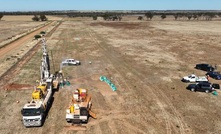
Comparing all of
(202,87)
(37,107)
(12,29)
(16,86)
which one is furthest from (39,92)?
(12,29)

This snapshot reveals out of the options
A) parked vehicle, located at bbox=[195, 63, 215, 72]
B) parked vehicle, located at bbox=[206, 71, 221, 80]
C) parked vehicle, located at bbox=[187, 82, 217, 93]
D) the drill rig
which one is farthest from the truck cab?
parked vehicle, located at bbox=[195, 63, 215, 72]

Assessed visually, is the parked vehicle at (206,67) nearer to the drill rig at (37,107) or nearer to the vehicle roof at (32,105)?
the drill rig at (37,107)

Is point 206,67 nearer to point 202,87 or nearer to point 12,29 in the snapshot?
point 202,87

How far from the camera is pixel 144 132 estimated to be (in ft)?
81.8

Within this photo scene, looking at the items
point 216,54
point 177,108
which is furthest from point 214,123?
point 216,54

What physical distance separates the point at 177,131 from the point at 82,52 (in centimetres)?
4436

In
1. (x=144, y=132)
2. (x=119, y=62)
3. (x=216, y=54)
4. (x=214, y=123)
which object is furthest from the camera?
(x=216, y=54)

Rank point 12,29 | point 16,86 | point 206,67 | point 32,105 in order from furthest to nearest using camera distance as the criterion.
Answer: point 12,29
point 206,67
point 16,86
point 32,105

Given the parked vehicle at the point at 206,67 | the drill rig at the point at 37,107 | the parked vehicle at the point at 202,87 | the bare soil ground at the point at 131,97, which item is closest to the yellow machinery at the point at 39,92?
the drill rig at the point at 37,107

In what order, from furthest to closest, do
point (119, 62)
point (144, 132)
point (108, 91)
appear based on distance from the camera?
point (119, 62) < point (108, 91) < point (144, 132)

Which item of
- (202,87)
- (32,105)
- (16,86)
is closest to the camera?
(32,105)

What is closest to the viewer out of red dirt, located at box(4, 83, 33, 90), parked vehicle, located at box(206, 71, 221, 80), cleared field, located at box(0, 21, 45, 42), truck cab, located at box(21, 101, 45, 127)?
truck cab, located at box(21, 101, 45, 127)

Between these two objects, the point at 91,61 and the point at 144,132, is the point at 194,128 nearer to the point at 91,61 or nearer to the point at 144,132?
the point at 144,132

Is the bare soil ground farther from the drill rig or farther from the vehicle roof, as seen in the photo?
the vehicle roof
